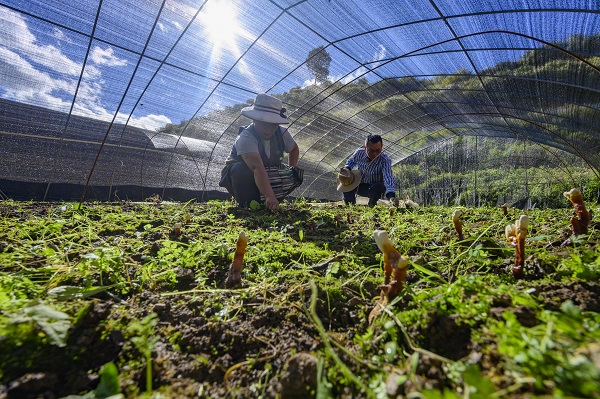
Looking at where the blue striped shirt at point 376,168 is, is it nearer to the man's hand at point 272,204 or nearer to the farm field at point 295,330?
the man's hand at point 272,204

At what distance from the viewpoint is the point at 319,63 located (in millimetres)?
5961

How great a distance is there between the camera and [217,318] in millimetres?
910

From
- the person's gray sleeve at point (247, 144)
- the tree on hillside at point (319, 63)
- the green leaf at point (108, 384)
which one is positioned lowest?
the green leaf at point (108, 384)

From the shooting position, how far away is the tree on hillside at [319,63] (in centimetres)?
558

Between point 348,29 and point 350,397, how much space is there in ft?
18.2

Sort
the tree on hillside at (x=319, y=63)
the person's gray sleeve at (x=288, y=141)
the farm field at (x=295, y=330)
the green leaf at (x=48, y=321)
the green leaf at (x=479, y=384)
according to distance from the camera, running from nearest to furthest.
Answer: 1. the green leaf at (x=479, y=384)
2. the farm field at (x=295, y=330)
3. the green leaf at (x=48, y=321)
4. the person's gray sleeve at (x=288, y=141)
5. the tree on hillside at (x=319, y=63)

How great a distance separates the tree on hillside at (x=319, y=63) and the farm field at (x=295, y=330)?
5.25 metres

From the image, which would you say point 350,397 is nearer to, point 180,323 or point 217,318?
point 217,318

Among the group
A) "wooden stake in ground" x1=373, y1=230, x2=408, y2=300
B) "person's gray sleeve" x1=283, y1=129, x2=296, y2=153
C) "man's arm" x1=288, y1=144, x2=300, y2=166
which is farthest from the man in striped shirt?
"wooden stake in ground" x1=373, y1=230, x2=408, y2=300

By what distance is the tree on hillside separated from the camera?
558 centimetres

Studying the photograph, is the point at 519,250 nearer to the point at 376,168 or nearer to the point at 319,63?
the point at 376,168

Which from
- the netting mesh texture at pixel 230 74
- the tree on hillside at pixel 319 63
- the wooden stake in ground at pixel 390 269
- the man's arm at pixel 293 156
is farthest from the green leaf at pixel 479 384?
the tree on hillside at pixel 319 63

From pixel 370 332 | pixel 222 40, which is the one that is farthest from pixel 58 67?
pixel 370 332

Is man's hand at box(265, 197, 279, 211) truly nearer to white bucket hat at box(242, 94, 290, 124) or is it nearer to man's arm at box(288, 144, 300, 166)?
white bucket hat at box(242, 94, 290, 124)
